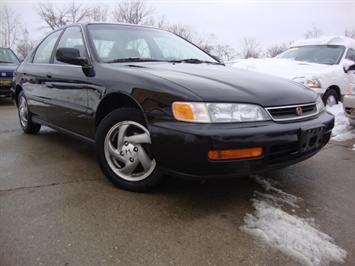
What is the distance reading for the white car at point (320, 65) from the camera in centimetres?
620

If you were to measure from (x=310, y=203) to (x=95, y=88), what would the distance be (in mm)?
2068

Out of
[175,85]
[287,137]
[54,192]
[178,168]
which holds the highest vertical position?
[175,85]

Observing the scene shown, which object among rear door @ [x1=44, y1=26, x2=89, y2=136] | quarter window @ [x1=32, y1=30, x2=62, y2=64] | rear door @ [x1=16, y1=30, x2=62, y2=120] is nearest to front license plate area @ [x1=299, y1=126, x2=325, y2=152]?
rear door @ [x1=44, y1=26, x2=89, y2=136]

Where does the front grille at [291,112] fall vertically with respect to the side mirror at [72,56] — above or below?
below

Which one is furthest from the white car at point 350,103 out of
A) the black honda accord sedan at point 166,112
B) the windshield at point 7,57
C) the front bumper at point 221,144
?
the windshield at point 7,57

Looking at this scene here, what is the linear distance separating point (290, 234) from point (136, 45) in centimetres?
236

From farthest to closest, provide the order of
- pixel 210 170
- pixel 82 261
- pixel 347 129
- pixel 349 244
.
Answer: pixel 347 129, pixel 210 170, pixel 349 244, pixel 82 261

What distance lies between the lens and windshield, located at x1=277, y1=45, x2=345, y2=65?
23.3ft

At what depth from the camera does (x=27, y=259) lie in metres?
1.80

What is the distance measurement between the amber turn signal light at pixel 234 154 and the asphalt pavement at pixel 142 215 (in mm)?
460

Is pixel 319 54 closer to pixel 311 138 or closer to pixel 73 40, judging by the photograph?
pixel 311 138

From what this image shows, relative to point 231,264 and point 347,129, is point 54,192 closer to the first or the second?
point 231,264

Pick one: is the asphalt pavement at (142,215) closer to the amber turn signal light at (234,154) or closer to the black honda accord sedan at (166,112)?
the black honda accord sedan at (166,112)

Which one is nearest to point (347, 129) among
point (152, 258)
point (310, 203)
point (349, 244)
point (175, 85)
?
point (310, 203)
